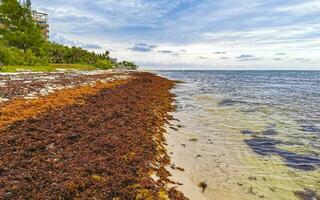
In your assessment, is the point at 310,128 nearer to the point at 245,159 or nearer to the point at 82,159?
the point at 245,159

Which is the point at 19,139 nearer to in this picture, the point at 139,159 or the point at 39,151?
the point at 39,151

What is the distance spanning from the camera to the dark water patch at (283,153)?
319 inches

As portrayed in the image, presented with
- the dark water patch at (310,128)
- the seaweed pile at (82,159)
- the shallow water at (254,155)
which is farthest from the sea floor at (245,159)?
the seaweed pile at (82,159)

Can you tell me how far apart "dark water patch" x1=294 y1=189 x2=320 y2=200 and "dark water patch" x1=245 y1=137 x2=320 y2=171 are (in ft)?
4.96

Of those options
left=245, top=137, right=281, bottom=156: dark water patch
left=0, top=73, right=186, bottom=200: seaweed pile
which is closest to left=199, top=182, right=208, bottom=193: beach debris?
left=0, top=73, right=186, bottom=200: seaweed pile

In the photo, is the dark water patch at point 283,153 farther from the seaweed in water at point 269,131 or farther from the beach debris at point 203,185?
the beach debris at point 203,185

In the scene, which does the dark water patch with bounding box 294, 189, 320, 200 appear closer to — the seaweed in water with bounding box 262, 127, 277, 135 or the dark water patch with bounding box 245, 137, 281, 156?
the dark water patch with bounding box 245, 137, 281, 156

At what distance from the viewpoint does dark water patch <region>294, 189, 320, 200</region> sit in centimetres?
613

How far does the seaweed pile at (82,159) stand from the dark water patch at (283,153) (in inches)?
124

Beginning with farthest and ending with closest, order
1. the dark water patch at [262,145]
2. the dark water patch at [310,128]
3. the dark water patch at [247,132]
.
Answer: the dark water patch at [310,128] → the dark water patch at [247,132] → the dark water patch at [262,145]

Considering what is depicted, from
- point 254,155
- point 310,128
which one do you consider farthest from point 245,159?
point 310,128

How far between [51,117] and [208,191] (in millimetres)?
6704

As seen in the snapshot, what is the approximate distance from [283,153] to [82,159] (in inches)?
240

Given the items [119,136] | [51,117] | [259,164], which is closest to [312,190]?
[259,164]
